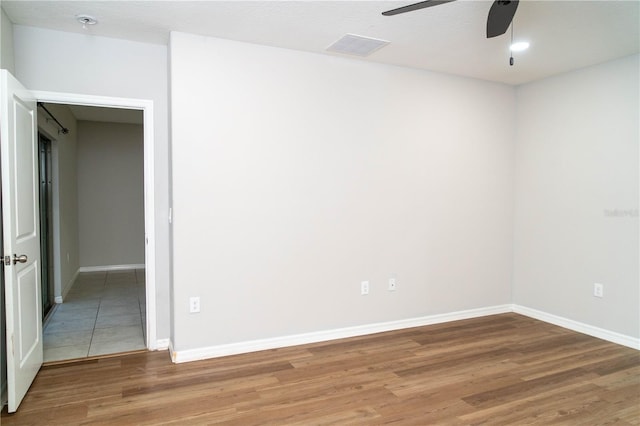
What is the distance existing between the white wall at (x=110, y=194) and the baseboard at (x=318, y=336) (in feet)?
A: 15.4

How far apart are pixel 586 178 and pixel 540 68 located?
45.2 inches

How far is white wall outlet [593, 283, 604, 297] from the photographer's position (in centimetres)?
395

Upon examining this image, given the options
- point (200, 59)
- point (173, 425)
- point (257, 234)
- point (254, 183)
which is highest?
point (200, 59)

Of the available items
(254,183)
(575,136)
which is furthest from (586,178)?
(254,183)

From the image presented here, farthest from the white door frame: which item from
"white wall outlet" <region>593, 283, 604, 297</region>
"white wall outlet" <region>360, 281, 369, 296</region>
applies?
"white wall outlet" <region>593, 283, 604, 297</region>

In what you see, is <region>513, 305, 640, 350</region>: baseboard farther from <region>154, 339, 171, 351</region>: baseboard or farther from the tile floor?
the tile floor

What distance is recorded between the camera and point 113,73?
333 centimetres

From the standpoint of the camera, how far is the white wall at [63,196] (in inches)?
201

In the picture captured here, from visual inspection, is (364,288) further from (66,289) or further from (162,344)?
(66,289)

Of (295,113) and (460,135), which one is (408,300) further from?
(295,113)

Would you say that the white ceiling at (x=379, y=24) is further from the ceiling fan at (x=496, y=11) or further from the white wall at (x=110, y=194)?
the white wall at (x=110, y=194)

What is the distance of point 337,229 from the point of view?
3859 millimetres

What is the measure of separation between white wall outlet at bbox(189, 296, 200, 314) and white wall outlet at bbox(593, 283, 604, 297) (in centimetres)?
363

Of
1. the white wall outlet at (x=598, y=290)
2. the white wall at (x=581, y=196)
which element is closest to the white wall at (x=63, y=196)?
the white wall at (x=581, y=196)
